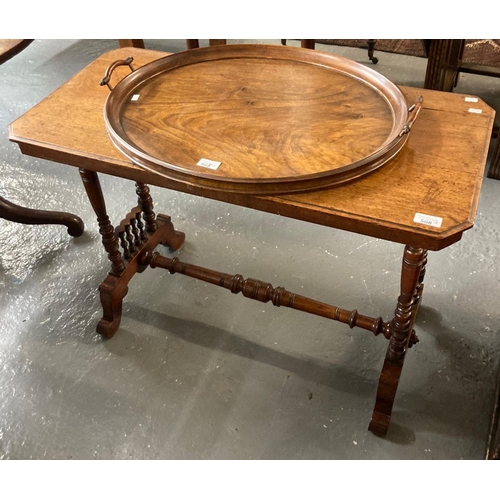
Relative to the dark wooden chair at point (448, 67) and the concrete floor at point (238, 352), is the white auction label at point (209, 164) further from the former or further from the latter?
the dark wooden chair at point (448, 67)

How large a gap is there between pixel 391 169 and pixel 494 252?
1.29 m

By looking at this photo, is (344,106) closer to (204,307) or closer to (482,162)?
(482,162)

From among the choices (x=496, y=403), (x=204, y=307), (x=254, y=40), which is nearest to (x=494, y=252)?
(x=496, y=403)

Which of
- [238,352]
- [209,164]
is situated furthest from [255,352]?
[209,164]

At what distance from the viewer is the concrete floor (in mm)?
1811

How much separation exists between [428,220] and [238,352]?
1062 millimetres

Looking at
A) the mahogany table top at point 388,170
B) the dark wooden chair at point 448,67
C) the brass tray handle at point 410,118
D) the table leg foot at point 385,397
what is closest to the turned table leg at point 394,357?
the table leg foot at point 385,397

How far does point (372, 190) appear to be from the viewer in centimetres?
134

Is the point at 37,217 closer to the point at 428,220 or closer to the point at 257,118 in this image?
the point at 257,118

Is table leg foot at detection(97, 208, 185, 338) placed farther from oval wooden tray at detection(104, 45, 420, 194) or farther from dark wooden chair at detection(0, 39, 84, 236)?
oval wooden tray at detection(104, 45, 420, 194)

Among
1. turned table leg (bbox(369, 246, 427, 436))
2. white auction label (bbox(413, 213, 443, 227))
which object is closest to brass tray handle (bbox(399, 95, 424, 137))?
white auction label (bbox(413, 213, 443, 227))

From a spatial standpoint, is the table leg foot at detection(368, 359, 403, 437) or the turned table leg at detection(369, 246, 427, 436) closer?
the turned table leg at detection(369, 246, 427, 436)

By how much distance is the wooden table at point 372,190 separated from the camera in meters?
1.28

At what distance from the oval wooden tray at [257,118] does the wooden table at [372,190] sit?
1.8 inches
